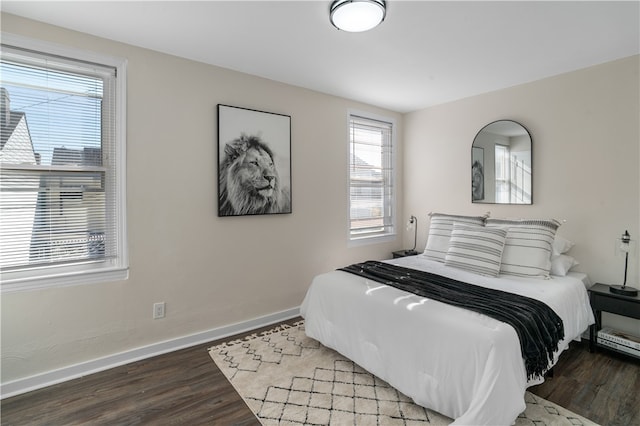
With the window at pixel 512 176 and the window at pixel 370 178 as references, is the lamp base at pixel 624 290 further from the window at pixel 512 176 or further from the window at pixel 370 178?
the window at pixel 370 178

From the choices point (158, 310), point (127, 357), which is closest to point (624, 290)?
point (158, 310)

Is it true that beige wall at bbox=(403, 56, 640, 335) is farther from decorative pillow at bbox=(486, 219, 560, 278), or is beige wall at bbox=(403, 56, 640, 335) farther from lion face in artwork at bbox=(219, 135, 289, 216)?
lion face in artwork at bbox=(219, 135, 289, 216)

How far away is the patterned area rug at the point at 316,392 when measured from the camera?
6.32 ft

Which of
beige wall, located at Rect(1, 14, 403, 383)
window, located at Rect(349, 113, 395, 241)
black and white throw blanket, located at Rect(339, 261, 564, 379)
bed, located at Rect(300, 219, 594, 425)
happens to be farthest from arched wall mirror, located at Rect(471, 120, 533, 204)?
beige wall, located at Rect(1, 14, 403, 383)

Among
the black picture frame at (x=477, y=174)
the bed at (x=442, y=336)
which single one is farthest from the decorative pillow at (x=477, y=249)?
the black picture frame at (x=477, y=174)

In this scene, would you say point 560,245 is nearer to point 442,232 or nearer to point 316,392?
point 442,232

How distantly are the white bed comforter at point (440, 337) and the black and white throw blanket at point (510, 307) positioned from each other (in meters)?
0.08

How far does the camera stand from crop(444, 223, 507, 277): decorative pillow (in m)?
2.89

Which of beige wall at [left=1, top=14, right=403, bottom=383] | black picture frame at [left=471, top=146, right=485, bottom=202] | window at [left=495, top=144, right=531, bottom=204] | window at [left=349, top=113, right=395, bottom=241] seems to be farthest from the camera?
window at [left=349, top=113, right=395, bottom=241]

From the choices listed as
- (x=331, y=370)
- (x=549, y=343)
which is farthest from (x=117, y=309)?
(x=549, y=343)

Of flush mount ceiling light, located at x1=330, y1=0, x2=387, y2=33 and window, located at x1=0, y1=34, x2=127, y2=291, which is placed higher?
flush mount ceiling light, located at x1=330, y1=0, x2=387, y2=33

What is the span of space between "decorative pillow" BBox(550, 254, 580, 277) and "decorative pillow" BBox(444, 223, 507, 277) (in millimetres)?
463

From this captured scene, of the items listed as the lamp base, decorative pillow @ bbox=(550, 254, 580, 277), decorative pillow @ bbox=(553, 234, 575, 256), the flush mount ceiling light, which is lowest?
the lamp base

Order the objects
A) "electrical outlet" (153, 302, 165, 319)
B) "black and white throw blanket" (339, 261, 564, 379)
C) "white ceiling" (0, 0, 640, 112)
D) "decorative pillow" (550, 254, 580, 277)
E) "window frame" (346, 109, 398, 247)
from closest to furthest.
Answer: "black and white throw blanket" (339, 261, 564, 379) < "white ceiling" (0, 0, 640, 112) < "electrical outlet" (153, 302, 165, 319) < "decorative pillow" (550, 254, 580, 277) < "window frame" (346, 109, 398, 247)
